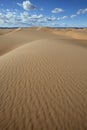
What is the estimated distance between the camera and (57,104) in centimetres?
451

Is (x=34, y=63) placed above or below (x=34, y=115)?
below

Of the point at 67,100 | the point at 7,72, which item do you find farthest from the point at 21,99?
the point at 7,72

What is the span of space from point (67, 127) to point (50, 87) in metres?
2.06

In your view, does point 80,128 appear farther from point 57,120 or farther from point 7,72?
point 7,72

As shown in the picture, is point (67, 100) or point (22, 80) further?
point (22, 80)

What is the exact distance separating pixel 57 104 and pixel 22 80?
2.27 metres

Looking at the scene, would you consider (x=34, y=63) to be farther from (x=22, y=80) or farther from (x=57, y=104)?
(x=57, y=104)

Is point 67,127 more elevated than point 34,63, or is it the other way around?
point 67,127

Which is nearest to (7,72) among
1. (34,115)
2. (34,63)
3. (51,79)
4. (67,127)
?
(34,63)

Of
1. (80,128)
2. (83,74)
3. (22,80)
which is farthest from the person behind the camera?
(83,74)

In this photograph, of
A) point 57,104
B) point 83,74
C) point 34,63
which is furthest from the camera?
point 34,63

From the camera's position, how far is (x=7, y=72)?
7.06 m

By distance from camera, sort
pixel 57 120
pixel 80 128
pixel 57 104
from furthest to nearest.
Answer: pixel 57 104 → pixel 57 120 → pixel 80 128

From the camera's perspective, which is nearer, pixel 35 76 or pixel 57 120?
pixel 57 120
